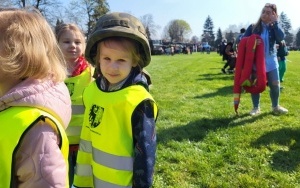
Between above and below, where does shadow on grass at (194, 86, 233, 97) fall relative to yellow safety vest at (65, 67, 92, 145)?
below

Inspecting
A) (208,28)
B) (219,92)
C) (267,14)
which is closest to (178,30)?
(208,28)

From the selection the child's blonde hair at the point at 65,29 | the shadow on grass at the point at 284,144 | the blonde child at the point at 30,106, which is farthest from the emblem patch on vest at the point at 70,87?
the shadow on grass at the point at 284,144

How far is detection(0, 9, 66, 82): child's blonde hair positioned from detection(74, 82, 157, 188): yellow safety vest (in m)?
0.58

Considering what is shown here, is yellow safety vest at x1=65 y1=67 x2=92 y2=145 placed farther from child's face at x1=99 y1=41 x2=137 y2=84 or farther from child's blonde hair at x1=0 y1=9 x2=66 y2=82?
child's blonde hair at x1=0 y1=9 x2=66 y2=82

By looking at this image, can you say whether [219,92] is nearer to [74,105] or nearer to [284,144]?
[284,144]

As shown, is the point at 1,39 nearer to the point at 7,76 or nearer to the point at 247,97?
the point at 7,76

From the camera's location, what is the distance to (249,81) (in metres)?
5.70

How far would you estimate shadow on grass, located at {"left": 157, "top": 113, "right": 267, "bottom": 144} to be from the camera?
5121 millimetres

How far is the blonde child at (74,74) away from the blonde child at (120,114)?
582 millimetres

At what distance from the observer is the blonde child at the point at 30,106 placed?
1.29m

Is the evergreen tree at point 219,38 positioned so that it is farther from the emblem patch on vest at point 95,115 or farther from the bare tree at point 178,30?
the emblem patch on vest at point 95,115

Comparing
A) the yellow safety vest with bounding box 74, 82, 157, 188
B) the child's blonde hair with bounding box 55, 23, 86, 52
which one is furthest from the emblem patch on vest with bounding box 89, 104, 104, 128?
the child's blonde hair with bounding box 55, 23, 86, 52

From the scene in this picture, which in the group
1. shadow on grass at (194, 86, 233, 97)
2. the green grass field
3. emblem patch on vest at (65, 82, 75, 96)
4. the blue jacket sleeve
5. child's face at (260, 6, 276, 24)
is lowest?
shadow on grass at (194, 86, 233, 97)

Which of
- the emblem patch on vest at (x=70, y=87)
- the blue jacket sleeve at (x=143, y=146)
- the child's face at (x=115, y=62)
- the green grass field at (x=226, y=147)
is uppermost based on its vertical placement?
the child's face at (x=115, y=62)
